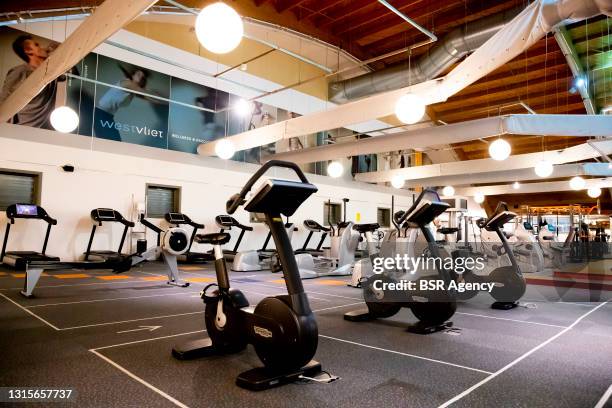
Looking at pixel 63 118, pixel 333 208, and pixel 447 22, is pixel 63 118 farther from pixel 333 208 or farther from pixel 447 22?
pixel 333 208

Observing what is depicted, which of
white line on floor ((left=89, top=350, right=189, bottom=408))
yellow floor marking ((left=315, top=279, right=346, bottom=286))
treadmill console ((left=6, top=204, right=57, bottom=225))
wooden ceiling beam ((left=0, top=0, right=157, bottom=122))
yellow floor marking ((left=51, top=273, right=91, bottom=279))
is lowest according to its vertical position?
yellow floor marking ((left=315, top=279, right=346, bottom=286))

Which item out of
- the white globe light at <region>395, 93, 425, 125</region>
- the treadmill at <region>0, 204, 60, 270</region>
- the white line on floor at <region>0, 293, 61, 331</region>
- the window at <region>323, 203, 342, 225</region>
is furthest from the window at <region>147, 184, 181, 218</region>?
the white globe light at <region>395, 93, 425, 125</region>

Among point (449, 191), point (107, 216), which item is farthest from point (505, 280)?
point (449, 191)

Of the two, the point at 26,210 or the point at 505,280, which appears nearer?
the point at 505,280

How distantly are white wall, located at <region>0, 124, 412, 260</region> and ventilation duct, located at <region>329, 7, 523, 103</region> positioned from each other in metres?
4.00

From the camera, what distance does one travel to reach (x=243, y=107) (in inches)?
448

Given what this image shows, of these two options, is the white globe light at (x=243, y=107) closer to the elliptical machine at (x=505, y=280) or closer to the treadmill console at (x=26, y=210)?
the treadmill console at (x=26, y=210)

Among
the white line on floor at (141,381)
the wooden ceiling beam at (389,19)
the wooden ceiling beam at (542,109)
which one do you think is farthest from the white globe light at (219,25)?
the wooden ceiling beam at (542,109)

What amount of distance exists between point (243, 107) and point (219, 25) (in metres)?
8.06

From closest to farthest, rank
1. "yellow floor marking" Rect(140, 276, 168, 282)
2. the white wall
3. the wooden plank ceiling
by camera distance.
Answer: "yellow floor marking" Rect(140, 276, 168, 282) < the white wall < the wooden plank ceiling

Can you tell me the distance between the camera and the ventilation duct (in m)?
8.23

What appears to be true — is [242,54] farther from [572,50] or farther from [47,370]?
[47,370]

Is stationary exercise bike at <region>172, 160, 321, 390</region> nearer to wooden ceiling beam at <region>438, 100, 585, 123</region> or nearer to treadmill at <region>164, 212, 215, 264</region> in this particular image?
treadmill at <region>164, 212, 215, 264</region>

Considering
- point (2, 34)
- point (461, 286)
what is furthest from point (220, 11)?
point (2, 34)
